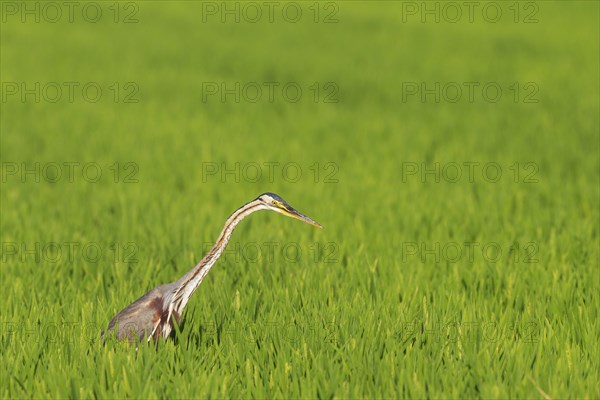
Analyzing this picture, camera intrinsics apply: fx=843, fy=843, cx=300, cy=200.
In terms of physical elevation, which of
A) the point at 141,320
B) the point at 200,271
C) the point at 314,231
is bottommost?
the point at 141,320

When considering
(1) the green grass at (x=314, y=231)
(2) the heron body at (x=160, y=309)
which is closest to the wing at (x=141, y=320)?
(2) the heron body at (x=160, y=309)

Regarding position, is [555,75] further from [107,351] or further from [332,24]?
A: [107,351]

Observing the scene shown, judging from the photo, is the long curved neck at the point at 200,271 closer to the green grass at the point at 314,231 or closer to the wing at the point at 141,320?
the wing at the point at 141,320

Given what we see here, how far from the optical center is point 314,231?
6.57m

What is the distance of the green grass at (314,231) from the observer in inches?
145

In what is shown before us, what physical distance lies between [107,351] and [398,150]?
6.09 metres

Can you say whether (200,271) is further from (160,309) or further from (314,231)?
(314,231)

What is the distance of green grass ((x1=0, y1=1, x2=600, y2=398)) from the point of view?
369 cm

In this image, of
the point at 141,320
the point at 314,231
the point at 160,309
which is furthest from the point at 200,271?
the point at 314,231

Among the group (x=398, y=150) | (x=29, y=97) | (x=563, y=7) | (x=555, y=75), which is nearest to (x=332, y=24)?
(x=563, y=7)

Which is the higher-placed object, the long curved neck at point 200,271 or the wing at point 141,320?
the long curved neck at point 200,271

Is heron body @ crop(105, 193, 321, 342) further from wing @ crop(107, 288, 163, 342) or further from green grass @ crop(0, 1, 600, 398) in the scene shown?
green grass @ crop(0, 1, 600, 398)

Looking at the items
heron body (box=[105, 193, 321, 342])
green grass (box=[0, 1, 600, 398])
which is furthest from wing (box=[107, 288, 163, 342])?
green grass (box=[0, 1, 600, 398])

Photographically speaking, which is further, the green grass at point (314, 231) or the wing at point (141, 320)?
the wing at point (141, 320)
